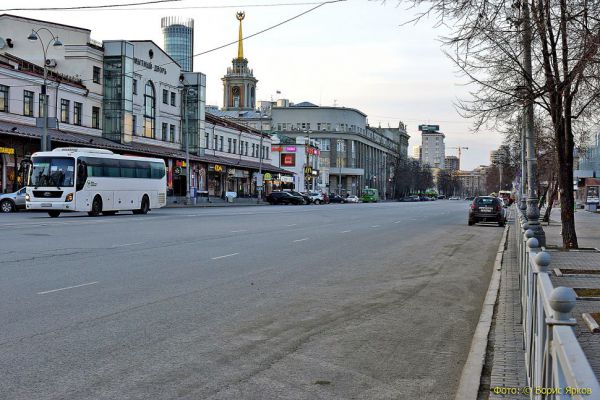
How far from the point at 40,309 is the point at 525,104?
1079 centimetres

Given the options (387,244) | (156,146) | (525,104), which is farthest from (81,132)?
(525,104)

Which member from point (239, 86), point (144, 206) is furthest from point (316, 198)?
point (239, 86)

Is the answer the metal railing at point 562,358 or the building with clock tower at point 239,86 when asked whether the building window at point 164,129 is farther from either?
the building with clock tower at point 239,86

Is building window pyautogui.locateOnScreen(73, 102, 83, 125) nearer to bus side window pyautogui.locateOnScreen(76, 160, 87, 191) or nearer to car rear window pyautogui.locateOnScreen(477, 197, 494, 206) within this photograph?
bus side window pyautogui.locateOnScreen(76, 160, 87, 191)

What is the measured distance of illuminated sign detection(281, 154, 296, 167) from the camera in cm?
12050

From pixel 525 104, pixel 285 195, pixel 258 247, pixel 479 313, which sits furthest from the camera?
pixel 285 195

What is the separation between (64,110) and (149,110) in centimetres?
1303

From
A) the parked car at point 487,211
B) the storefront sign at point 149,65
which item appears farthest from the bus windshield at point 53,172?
the storefront sign at point 149,65

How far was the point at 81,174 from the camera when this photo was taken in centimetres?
3397

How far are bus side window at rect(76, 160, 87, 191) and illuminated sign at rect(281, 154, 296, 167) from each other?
87.0m

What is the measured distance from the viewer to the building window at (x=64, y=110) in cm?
5100

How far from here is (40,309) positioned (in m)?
8.41

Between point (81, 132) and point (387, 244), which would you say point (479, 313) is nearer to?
point (387, 244)

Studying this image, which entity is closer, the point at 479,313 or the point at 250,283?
the point at 479,313
